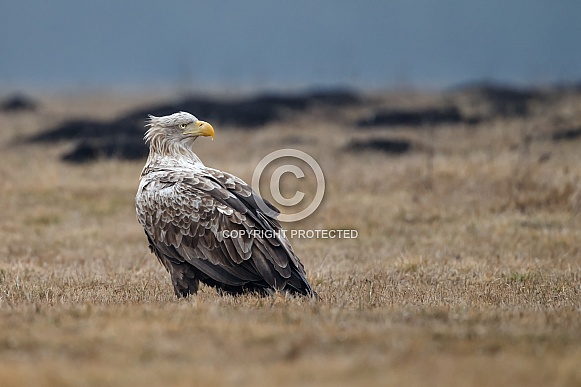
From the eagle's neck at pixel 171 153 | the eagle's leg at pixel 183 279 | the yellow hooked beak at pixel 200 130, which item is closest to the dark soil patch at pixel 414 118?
the yellow hooked beak at pixel 200 130

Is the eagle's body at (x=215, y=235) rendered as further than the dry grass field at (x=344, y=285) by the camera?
Yes

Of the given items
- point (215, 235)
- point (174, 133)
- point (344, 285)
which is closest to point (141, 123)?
point (174, 133)

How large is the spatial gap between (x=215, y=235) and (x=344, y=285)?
1815 mm

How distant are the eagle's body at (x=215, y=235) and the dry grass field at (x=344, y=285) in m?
0.35

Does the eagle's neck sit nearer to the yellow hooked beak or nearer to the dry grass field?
the yellow hooked beak

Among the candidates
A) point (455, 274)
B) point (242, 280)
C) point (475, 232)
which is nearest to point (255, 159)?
point (475, 232)

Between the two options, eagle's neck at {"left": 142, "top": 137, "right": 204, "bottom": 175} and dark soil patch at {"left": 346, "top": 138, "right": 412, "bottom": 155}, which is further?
dark soil patch at {"left": 346, "top": 138, "right": 412, "bottom": 155}

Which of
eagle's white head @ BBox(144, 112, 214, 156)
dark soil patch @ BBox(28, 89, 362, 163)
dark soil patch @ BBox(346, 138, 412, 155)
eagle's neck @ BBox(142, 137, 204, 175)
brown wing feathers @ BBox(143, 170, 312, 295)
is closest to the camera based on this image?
brown wing feathers @ BBox(143, 170, 312, 295)

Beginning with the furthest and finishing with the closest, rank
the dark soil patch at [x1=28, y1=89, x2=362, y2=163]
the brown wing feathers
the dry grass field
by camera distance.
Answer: the dark soil patch at [x1=28, y1=89, x2=362, y2=163] < the brown wing feathers < the dry grass field

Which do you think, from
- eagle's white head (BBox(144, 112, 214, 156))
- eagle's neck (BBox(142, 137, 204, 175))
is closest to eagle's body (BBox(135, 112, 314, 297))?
eagle's neck (BBox(142, 137, 204, 175))

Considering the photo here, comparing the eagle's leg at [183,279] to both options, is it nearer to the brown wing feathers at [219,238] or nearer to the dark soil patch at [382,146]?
the brown wing feathers at [219,238]

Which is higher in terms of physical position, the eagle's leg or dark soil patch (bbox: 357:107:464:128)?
dark soil patch (bbox: 357:107:464:128)

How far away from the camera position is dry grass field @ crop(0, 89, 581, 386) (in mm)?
5883

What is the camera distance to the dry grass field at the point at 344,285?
5883 mm
